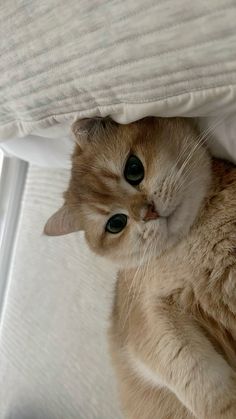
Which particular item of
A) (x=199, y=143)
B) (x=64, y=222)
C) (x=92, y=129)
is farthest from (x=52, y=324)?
(x=199, y=143)

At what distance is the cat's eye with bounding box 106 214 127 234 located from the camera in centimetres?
119

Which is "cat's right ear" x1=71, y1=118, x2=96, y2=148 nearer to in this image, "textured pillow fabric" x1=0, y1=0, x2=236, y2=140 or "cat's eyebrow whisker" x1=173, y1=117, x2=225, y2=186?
"textured pillow fabric" x1=0, y1=0, x2=236, y2=140

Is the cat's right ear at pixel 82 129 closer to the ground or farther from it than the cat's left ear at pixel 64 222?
farther from it

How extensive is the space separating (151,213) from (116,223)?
0.15 metres

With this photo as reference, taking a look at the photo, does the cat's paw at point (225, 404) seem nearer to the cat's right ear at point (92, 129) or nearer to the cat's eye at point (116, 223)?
the cat's eye at point (116, 223)

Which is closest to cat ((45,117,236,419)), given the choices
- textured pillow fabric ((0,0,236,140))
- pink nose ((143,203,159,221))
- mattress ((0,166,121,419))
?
pink nose ((143,203,159,221))

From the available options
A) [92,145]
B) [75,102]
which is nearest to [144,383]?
[92,145]

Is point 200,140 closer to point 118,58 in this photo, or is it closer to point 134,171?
point 134,171

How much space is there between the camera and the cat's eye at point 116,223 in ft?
3.89

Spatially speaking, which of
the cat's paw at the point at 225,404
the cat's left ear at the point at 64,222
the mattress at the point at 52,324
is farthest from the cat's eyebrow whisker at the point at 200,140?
the mattress at the point at 52,324

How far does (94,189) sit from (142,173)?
0.53 feet

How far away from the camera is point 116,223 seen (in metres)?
1.20

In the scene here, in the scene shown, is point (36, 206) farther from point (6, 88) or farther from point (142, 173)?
point (142, 173)

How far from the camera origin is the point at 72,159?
52.5 inches
